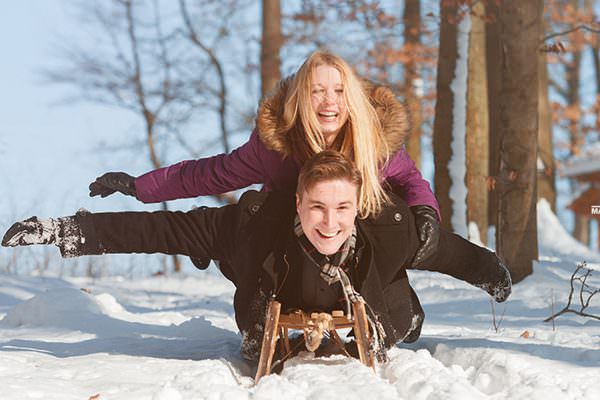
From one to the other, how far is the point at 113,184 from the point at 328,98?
4.02ft

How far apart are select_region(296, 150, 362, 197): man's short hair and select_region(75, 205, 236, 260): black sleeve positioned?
1.49 feet

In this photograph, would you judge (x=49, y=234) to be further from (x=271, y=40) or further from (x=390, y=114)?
(x=271, y=40)

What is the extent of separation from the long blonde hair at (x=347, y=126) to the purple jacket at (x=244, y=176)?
137 mm

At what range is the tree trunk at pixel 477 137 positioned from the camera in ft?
30.3

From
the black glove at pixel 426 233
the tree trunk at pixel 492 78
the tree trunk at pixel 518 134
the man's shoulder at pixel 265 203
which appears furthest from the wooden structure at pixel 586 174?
the man's shoulder at pixel 265 203

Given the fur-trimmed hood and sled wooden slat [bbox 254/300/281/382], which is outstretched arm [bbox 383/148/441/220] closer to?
the fur-trimmed hood

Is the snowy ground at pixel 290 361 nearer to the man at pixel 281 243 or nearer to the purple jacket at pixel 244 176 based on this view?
the man at pixel 281 243

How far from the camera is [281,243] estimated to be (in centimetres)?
339

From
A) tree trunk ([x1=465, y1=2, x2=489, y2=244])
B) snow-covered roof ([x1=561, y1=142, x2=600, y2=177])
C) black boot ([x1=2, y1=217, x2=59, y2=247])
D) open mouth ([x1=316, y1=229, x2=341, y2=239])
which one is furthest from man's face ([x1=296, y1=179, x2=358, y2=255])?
snow-covered roof ([x1=561, y1=142, x2=600, y2=177])

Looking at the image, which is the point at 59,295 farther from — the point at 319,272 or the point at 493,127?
the point at 493,127

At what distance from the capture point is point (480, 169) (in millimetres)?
9547

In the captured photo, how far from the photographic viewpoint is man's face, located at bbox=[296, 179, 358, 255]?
3.17m

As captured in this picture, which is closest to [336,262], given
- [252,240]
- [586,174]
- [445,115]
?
[252,240]

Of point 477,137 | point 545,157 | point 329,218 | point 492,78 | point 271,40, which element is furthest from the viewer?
point 545,157
